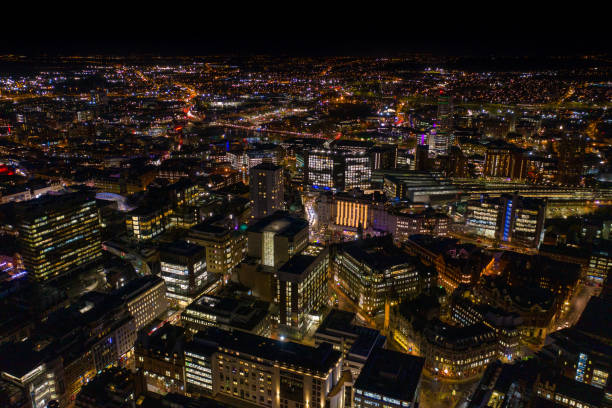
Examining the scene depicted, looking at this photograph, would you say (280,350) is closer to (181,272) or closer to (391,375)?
(391,375)

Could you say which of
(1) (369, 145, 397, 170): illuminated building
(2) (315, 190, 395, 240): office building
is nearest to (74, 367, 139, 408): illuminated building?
(2) (315, 190, 395, 240): office building

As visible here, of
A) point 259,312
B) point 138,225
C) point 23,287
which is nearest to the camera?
point 259,312

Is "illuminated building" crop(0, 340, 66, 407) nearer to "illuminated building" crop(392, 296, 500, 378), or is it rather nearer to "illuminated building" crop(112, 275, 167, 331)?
"illuminated building" crop(112, 275, 167, 331)

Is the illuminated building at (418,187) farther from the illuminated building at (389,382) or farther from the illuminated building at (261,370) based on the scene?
the illuminated building at (261,370)

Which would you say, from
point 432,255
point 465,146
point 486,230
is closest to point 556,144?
point 465,146

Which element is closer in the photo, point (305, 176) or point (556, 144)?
point (305, 176)

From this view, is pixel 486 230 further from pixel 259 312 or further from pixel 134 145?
pixel 134 145

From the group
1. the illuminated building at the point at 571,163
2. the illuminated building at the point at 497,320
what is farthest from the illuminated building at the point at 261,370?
the illuminated building at the point at 571,163
